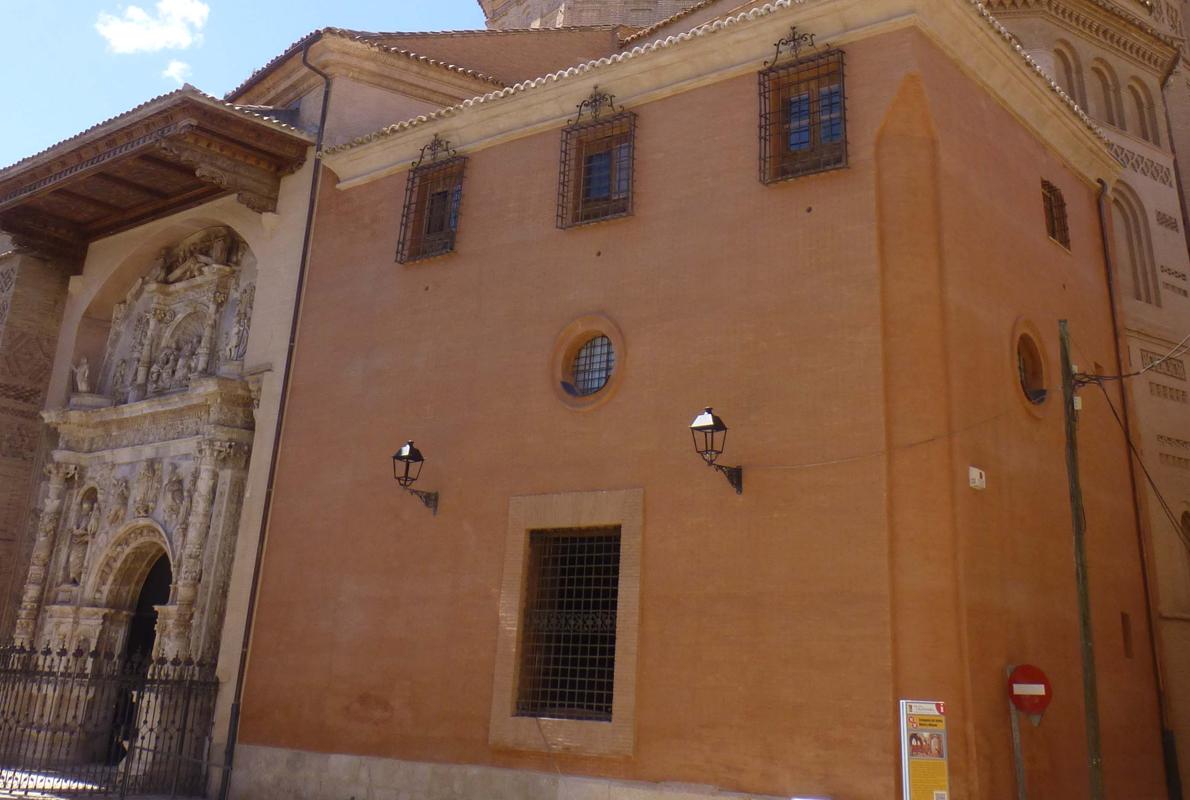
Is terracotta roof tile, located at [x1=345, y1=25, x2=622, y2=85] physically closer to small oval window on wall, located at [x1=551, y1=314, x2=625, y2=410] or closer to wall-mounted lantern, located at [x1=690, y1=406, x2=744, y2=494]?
small oval window on wall, located at [x1=551, y1=314, x2=625, y2=410]

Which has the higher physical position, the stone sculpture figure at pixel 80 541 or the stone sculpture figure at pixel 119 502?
the stone sculpture figure at pixel 119 502

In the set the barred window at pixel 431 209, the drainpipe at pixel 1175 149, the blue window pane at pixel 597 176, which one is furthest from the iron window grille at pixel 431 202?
the drainpipe at pixel 1175 149

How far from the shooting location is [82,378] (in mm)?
16406

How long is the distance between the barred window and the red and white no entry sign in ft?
24.0

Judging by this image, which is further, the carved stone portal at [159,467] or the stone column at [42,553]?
the stone column at [42,553]

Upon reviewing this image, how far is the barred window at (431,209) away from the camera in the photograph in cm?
1226

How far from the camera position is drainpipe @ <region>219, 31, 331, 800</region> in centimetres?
1185

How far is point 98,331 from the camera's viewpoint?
56.4 ft

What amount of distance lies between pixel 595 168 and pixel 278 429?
5.03 m

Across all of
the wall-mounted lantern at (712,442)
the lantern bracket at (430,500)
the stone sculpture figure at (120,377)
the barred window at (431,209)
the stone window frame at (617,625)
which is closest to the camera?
the wall-mounted lantern at (712,442)

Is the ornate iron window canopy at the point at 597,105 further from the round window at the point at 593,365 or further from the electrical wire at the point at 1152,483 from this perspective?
the electrical wire at the point at 1152,483

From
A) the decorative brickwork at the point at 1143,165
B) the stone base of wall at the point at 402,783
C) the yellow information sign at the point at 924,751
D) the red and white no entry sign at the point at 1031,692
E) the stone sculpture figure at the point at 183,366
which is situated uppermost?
the decorative brickwork at the point at 1143,165

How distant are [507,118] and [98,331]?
29.4 ft

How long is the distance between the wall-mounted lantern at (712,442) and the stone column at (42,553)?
1059 cm
